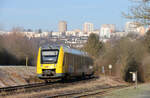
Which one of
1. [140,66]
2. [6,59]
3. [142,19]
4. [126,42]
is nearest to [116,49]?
[126,42]

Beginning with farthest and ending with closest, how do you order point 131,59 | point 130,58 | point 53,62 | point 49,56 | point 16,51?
point 16,51 < point 130,58 < point 131,59 < point 49,56 < point 53,62

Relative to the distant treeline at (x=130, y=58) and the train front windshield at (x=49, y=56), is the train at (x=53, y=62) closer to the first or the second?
the train front windshield at (x=49, y=56)

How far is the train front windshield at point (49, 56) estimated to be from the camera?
27.4m

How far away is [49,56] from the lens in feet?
90.9

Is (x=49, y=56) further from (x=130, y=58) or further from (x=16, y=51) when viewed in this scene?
(x=16, y=51)

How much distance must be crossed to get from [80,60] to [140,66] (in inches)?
900

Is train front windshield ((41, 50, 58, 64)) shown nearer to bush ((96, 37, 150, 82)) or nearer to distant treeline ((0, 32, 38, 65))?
bush ((96, 37, 150, 82))

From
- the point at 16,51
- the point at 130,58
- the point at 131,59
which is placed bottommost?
the point at 131,59

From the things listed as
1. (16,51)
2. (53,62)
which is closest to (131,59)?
(16,51)

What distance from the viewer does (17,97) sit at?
17328 millimetres

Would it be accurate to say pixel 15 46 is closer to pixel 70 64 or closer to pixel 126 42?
pixel 126 42

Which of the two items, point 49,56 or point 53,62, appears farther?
point 49,56

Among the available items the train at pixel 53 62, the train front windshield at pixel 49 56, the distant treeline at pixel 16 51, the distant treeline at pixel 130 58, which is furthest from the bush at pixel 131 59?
the train front windshield at pixel 49 56

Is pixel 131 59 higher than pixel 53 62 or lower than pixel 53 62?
A: higher
